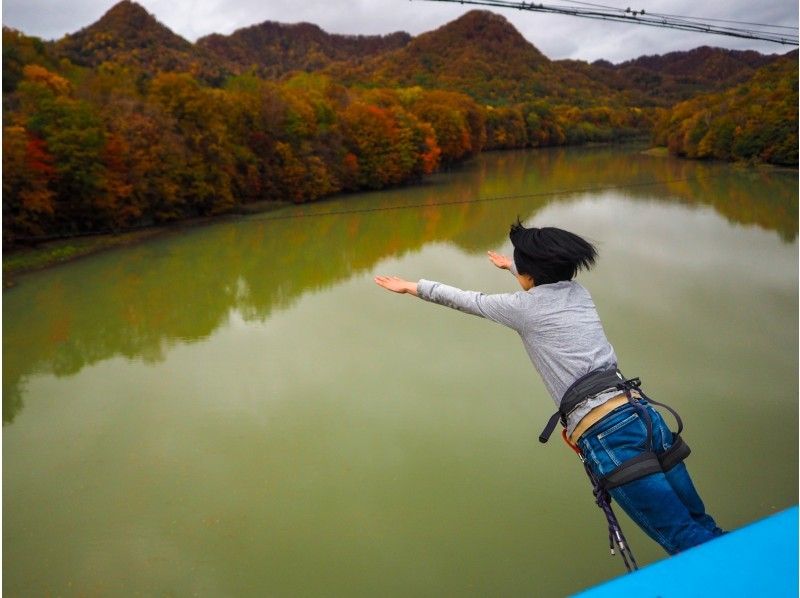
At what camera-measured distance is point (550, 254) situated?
4.50 feet

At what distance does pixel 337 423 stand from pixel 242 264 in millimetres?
6998

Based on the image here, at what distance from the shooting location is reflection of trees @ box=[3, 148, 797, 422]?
25.1ft

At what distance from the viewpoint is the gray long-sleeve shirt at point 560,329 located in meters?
1.37

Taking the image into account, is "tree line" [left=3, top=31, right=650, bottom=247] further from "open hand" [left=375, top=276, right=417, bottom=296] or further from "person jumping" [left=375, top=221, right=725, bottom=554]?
"person jumping" [left=375, top=221, right=725, bottom=554]

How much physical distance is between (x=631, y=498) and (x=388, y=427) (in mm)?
3756

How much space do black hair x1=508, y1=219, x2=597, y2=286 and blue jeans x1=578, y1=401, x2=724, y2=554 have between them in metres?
0.35

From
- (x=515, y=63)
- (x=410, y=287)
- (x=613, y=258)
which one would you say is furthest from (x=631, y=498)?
(x=515, y=63)

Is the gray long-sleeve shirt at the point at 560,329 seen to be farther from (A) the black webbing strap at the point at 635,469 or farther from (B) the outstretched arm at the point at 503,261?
(B) the outstretched arm at the point at 503,261

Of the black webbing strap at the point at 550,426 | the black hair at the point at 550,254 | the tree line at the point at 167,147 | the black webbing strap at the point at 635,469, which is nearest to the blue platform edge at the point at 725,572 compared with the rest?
the black webbing strap at the point at 635,469

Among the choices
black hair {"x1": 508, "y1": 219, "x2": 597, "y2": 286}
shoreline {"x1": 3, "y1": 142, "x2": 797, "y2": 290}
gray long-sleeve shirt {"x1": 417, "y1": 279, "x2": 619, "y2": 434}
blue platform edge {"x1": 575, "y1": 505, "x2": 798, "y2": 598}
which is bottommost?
shoreline {"x1": 3, "y1": 142, "x2": 797, "y2": 290}

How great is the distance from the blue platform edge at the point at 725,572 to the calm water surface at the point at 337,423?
8.65 feet

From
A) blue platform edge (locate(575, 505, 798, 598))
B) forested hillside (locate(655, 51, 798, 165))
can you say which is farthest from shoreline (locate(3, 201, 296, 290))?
forested hillside (locate(655, 51, 798, 165))

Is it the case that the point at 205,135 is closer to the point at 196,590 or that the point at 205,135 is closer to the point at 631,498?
the point at 196,590

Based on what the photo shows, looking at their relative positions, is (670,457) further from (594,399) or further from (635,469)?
(594,399)
